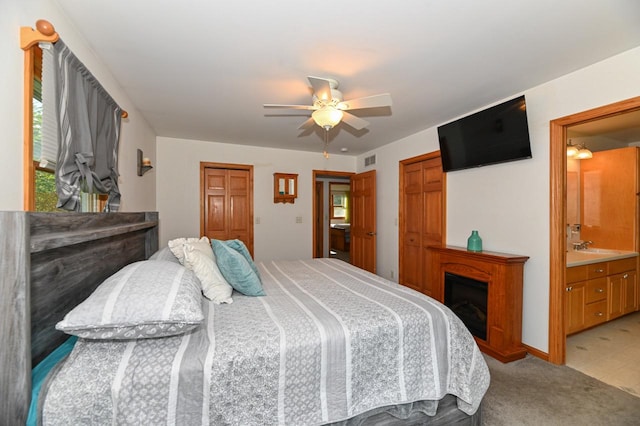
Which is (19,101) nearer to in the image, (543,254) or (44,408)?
(44,408)

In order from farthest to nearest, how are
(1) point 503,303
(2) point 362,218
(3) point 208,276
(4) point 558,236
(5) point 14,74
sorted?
(2) point 362,218 → (1) point 503,303 → (4) point 558,236 → (3) point 208,276 → (5) point 14,74

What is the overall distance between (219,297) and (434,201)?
3.09 metres

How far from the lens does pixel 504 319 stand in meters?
2.49

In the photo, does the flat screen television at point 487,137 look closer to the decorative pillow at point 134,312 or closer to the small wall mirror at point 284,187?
the small wall mirror at point 284,187

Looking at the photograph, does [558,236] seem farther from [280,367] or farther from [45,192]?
[45,192]

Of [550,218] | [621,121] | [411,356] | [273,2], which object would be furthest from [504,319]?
[273,2]

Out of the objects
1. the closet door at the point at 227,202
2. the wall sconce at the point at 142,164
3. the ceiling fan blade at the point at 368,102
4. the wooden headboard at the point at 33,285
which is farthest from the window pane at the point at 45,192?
the closet door at the point at 227,202

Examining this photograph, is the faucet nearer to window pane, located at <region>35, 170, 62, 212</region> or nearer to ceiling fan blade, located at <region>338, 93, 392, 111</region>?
ceiling fan blade, located at <region>338, 93, 392, 111</region>

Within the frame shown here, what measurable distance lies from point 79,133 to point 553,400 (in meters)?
3.51

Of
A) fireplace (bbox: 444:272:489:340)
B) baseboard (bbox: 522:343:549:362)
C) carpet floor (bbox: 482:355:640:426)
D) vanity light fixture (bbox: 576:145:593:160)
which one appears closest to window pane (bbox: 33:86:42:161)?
carpet floor (bbox: 482:355:640:426)

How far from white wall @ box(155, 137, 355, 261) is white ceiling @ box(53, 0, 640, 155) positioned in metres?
1.42

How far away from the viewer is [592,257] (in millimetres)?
3021

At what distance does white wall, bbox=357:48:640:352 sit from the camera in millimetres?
2113

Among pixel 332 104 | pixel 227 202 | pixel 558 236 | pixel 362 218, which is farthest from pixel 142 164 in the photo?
pixel 558 236
